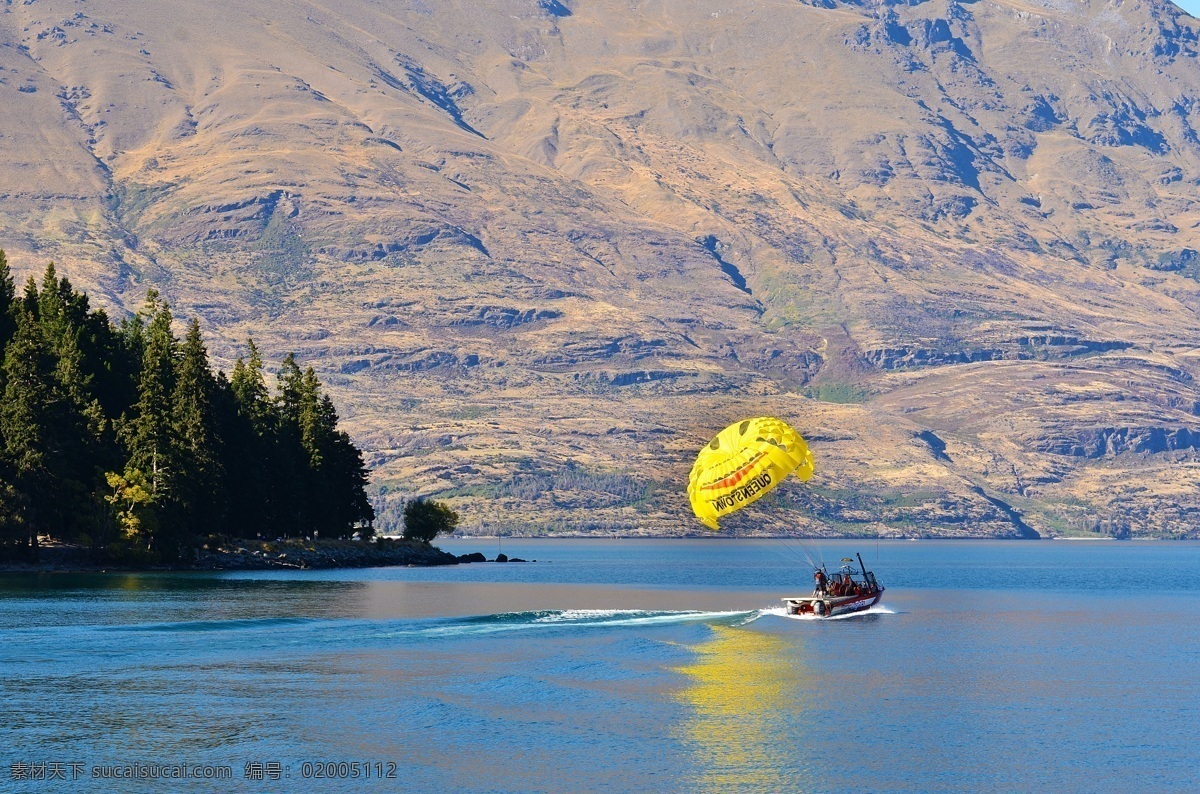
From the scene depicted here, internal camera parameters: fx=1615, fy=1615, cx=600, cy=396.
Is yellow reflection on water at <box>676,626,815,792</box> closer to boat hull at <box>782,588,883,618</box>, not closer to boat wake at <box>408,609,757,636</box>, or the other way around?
boat hull at <box>782,588,883,618</box>

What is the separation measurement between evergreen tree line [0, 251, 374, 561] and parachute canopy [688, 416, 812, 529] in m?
73.6

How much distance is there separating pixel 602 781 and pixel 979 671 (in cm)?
4366

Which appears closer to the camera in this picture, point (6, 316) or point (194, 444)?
point (194, 444)

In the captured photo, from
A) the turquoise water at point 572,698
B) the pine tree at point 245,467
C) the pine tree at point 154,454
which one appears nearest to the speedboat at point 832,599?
the turquoise water at point 572,698

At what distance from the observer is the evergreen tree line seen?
6147 inches

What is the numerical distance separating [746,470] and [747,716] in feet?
86.9

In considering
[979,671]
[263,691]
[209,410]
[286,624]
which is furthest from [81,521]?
[979,671]

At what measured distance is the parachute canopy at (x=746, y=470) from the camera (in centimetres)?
10694

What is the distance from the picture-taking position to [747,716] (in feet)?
274

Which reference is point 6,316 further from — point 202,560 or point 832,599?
point 832,599

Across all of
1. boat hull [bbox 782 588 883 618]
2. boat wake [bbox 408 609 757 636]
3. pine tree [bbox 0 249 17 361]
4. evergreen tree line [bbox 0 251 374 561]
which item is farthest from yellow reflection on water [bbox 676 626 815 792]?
pine tree [bbox 0 249 17 361]

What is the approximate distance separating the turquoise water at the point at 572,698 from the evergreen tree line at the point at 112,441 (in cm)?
1917

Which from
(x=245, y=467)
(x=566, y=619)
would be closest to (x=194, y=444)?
(x=245, y=467)

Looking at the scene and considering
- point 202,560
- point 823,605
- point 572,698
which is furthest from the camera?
point 202,560
